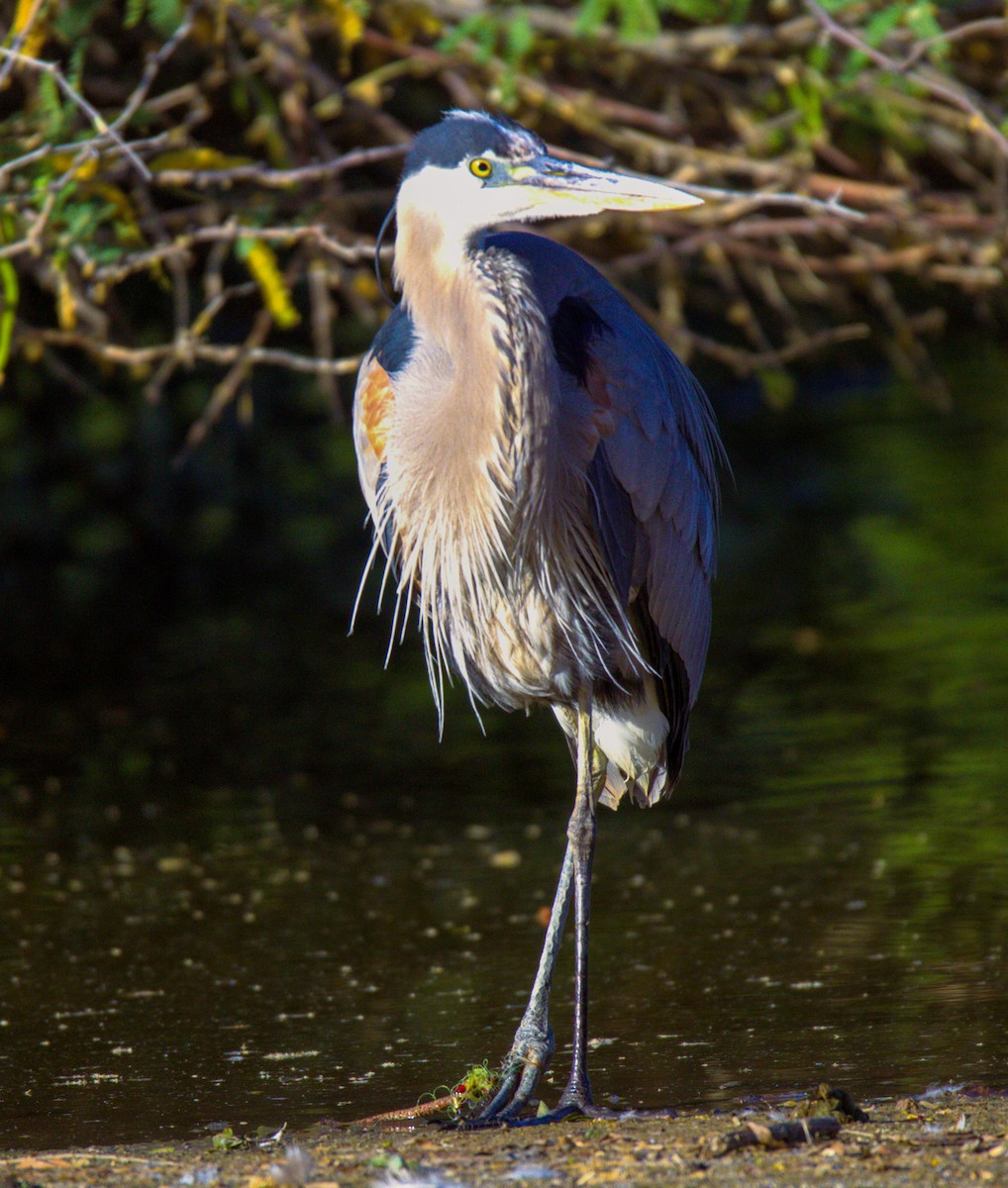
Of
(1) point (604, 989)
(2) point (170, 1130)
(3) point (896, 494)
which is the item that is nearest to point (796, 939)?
(1) point (604, 989)

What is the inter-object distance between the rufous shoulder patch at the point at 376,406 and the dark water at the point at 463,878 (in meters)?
1.36

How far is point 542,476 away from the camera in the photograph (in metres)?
3.90

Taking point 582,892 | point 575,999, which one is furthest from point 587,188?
point 575,999

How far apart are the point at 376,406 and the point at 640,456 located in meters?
0.66

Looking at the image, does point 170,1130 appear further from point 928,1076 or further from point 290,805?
point 290,805

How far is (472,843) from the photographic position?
561cm

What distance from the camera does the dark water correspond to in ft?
12.4

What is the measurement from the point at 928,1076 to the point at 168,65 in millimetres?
8434

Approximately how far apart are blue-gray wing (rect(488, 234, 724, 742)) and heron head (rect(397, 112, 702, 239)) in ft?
0.74

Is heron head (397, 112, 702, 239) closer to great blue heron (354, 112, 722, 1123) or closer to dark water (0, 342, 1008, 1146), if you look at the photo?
great blue heron (354, 112, 722, 1123)

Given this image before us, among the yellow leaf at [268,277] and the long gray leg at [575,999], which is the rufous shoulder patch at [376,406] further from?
the yellow leaf at [268,277]

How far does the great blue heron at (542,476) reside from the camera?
376 centimetres

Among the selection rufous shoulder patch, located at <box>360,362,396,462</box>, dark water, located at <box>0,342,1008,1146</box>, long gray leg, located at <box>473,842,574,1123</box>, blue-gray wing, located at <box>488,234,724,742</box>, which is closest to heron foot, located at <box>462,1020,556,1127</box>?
long gray leg, located at <box>473,842,574,1123</box>

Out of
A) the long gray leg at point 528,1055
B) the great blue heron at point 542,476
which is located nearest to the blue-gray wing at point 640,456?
the great blue heron at point 542,476
